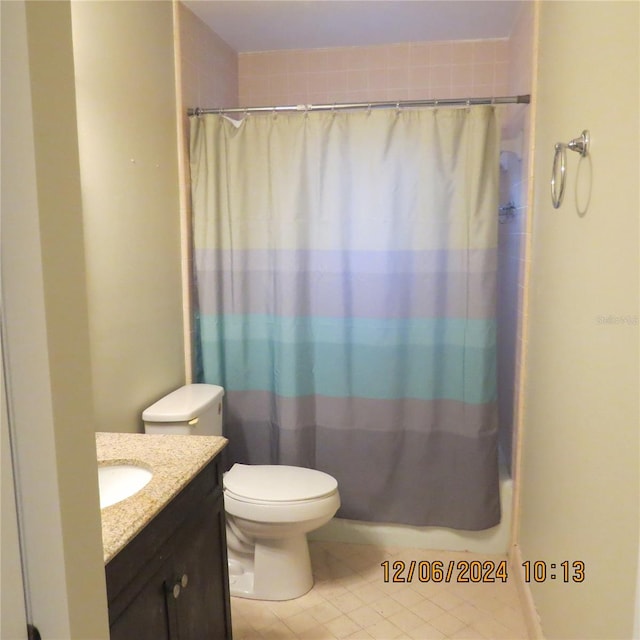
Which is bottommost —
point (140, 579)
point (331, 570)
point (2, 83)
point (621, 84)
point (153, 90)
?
point (331, 570)

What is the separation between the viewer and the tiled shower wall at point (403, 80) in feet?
8.50

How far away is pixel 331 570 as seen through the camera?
2.51 meters

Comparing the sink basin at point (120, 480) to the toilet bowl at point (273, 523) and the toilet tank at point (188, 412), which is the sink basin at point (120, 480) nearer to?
the toilet tank at point (188, 412)

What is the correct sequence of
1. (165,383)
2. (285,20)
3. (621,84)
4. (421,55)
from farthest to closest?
(421,55)
(285,20)
(165,383)
(621,84)

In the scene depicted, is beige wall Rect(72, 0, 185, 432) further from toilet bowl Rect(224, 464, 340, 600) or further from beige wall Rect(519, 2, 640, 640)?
beige wall Rect(519, 2, 640, 640)

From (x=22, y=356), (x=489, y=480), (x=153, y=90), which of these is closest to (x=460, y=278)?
(x=489, y=480)

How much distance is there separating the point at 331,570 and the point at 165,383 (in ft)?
3.47

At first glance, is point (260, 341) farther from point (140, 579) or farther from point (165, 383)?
point (140, 579)

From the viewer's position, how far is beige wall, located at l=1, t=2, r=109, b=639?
63 centimetres

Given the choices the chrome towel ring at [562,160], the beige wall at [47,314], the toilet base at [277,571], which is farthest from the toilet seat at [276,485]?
the beige wall at [47,314]

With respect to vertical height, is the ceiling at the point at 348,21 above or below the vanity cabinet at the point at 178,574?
above

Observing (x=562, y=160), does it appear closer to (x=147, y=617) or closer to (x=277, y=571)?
(x=147, y=617)

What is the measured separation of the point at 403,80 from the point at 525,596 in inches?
93.5

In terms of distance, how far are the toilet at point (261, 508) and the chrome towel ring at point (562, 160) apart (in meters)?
1.31
